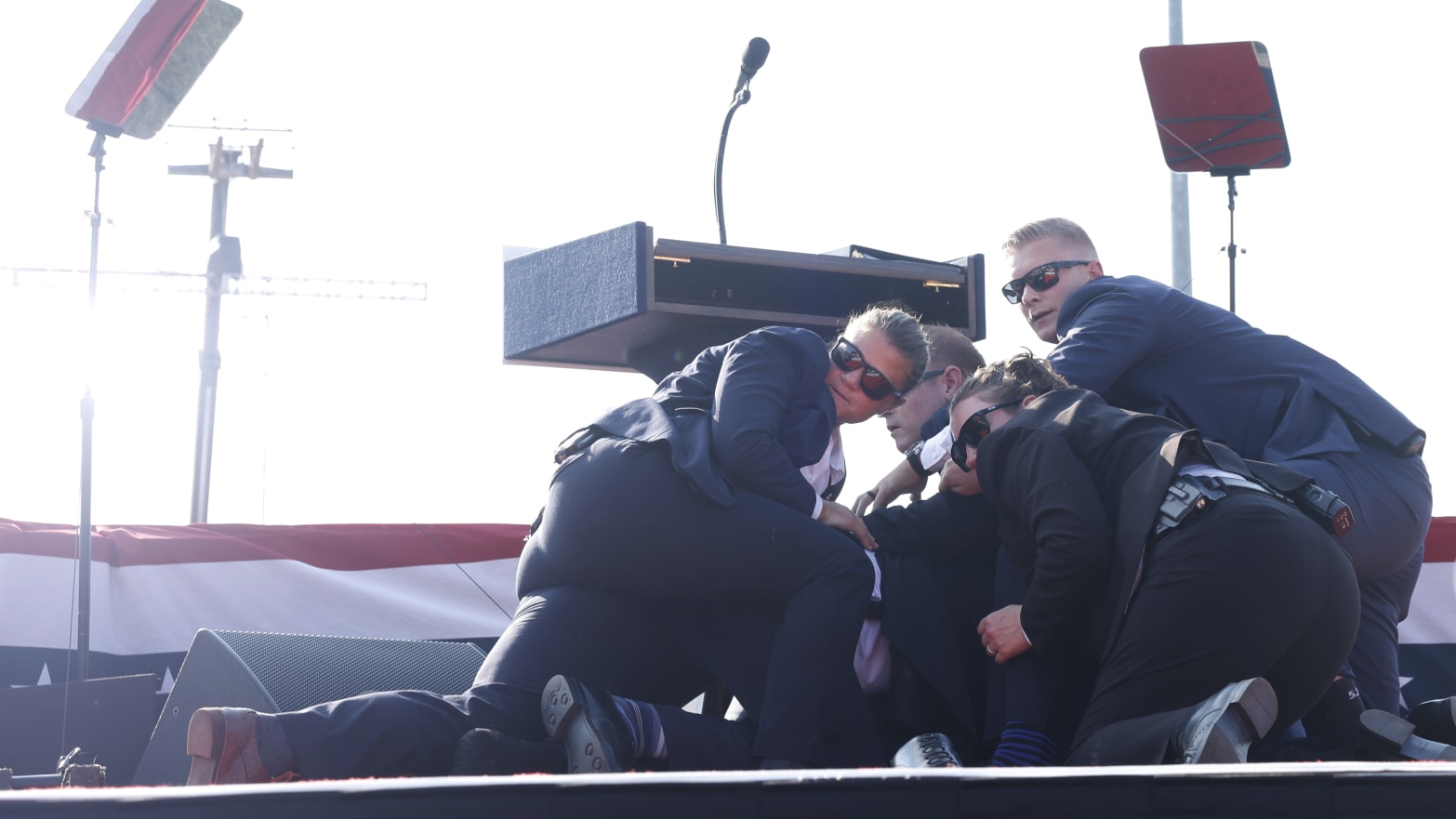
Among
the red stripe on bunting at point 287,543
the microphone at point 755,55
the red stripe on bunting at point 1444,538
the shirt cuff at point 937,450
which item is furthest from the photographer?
the red stripe on bunting at point 1444,538

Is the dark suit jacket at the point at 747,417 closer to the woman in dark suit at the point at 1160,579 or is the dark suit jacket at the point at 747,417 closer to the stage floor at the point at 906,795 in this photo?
the woman in dark suit at the point at 1160,579

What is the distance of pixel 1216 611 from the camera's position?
1909 millimetres

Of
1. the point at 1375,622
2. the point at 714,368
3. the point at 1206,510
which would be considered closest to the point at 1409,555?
the point at 1375,622

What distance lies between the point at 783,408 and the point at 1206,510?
2.33ft

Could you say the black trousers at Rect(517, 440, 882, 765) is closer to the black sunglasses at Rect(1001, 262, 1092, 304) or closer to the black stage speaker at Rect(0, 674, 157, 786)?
the black sunglasses at Rect(1001, 262, 1092, 304)

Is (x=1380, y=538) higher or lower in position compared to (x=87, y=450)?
lower

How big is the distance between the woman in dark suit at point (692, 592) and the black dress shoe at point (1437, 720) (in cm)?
96

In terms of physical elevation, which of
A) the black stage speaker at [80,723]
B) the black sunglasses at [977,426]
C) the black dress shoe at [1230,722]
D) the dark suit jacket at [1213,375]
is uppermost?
the dark suit jacket at [1213,375]

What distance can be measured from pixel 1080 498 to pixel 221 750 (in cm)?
125

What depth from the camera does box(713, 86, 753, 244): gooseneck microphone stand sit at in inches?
131

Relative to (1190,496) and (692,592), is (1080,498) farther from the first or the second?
(692,592)

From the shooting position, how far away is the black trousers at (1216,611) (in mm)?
1906

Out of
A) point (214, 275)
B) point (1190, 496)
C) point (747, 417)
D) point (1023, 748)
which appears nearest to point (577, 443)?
point (747, 417)

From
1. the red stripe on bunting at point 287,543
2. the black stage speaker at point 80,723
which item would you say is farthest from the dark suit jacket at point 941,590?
the red stripe on bunting at point 287,543
